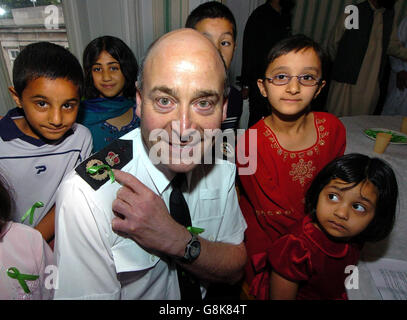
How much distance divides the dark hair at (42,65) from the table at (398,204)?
1.79 meters

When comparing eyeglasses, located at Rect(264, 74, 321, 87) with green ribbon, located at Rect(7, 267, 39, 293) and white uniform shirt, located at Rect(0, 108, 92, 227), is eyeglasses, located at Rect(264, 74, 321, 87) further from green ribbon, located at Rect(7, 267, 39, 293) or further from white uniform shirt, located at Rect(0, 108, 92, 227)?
green ribbon, located at Rect(7, 267, 39, 293)

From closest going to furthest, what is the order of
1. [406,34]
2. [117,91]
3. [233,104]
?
1. [117,91]
2. [233,104]
3. [406,34]

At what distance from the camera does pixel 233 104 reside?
2.30 meters

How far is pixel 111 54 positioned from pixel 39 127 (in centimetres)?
92

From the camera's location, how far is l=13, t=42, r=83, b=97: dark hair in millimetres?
1399

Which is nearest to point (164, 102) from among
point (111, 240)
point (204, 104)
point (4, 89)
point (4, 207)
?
point (204, 104)

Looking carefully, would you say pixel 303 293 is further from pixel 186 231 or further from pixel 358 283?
pixel 186 231

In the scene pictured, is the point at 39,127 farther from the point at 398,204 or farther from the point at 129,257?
the point at 398,204

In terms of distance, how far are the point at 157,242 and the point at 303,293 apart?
0.87 m

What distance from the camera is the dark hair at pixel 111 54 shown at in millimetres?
2053

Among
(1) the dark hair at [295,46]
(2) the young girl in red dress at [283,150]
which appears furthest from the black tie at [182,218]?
(1) the dark hair at [295,46]

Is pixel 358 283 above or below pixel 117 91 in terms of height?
below

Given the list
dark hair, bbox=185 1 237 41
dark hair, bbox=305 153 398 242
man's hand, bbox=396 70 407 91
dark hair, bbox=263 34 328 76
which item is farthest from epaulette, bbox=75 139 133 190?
man's hand, bbox=396 70 407 91
